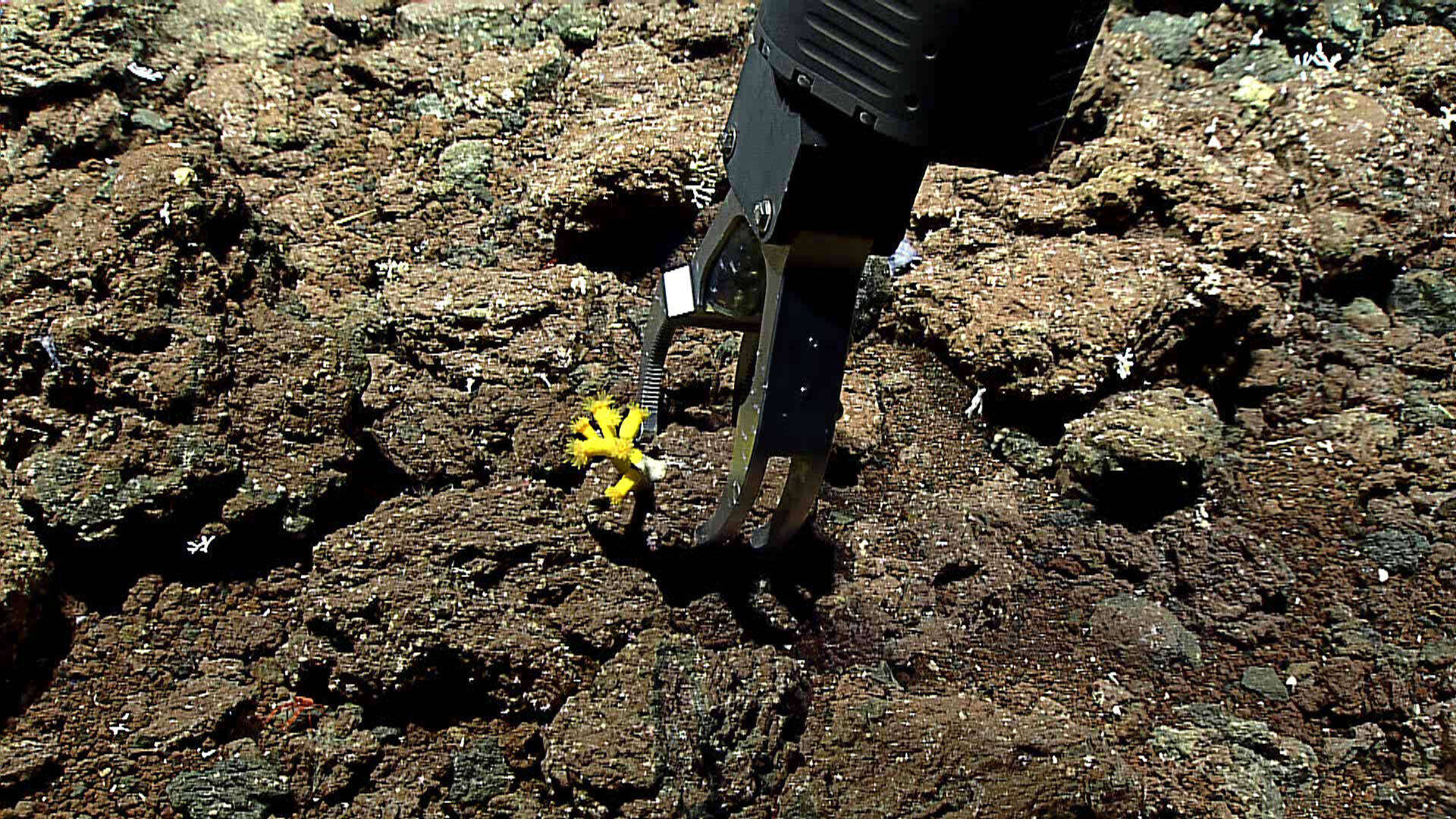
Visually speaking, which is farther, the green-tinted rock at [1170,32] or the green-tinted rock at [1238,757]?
the green-tinted rock at [1170,32]

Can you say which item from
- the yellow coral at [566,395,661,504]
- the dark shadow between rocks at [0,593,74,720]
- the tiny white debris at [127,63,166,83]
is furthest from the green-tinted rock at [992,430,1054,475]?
the tiny white debris at [127,63,166,83]

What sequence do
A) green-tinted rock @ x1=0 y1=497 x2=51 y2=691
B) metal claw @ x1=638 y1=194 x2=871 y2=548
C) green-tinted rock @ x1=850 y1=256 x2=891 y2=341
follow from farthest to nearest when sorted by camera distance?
green-tinted rock @ x1=850 y1=256 x2=891 y2=341 < green-tinted rock @ x1=0 y1=497 x2=51 y2=691 < metal claw @ x1=638 y1=194 x2=871 y2=548

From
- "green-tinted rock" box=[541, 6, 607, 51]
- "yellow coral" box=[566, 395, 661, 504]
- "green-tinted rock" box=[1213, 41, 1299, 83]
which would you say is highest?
"green-tinted rock" box=[1213, 41, 1299, 83]

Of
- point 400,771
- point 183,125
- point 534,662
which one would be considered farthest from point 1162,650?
point 183,125

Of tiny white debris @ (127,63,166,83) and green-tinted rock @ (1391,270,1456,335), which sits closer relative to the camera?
green-tinted rock @ (1391,270,1456,335)

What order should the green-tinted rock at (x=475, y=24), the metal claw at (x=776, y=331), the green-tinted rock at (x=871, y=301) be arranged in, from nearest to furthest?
the metal claw at (x=776, y=331) → the green-tinted rock at (x=871, y=301) → the green-tinted rock at (x=475, y=24)

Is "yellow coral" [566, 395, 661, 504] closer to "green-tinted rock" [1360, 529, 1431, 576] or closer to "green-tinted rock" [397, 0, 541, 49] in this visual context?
"green-tinted rock" [397, 0, 541, 49]

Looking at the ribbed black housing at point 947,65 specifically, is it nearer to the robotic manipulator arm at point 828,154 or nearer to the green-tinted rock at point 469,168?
the robotic manipulator arm at point 828,154

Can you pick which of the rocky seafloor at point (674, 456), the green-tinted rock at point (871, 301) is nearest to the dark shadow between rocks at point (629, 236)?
Result: the rocky seafloor at point (674, 456)

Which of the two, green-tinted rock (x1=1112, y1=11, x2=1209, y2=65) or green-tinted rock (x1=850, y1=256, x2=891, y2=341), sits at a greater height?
green-tinted rock (x1=1112, y1=11, x2=1209, y2=65)
